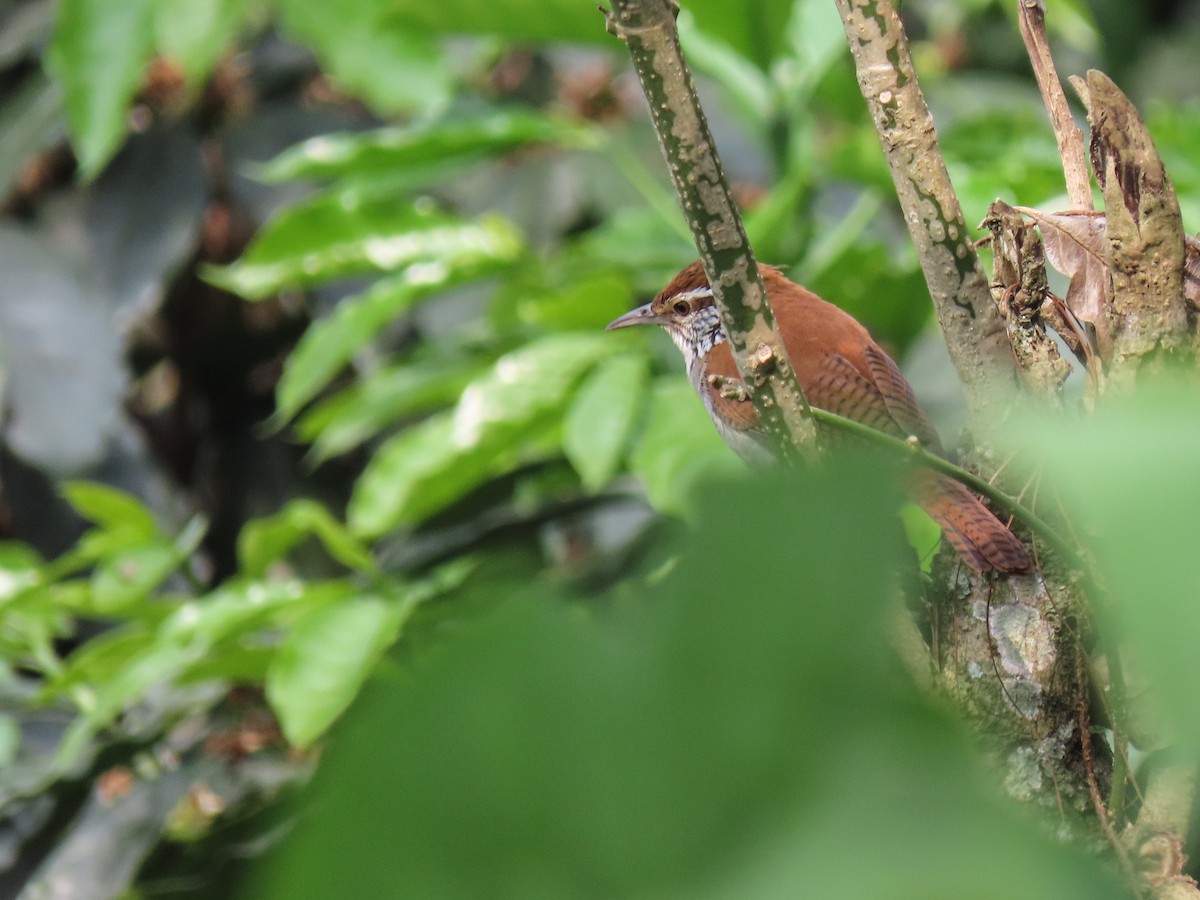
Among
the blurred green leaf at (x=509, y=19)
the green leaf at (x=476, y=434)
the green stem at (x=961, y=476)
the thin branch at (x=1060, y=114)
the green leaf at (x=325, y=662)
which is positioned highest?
the blurred green leaf at (x=509, y=19)

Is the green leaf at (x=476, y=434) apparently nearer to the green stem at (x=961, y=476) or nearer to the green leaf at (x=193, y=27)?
the green leaf at (x=193, y=27)

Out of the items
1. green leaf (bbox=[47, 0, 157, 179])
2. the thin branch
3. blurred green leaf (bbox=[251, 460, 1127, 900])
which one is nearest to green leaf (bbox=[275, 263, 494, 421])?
green leaf (bbox=[47, 0, 157, 179])

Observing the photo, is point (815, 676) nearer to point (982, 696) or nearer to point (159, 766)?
point (982, 696)

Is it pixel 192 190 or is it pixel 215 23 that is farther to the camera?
pixel 192 190

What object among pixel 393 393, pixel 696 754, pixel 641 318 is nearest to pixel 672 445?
pixel 641 318

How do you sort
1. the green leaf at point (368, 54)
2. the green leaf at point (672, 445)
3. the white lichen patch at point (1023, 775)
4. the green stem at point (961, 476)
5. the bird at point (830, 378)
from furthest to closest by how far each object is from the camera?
the green leaf at point (368, 54), the green leaf at point (672, 445), the bird at point (830, 378), the white lichen patch at point (1023, 775), the green stem at point (961, 476)

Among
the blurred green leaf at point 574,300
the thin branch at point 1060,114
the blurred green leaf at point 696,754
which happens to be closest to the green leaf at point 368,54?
the blurred green leaf at point 574,300

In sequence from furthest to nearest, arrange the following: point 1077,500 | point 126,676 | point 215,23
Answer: point 215,23 < point 126,676 < point 1077,500

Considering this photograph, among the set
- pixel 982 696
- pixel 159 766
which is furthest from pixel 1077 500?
pixel 159 766

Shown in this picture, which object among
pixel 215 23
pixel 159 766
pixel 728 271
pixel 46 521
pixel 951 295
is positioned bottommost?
pixel 159 766
